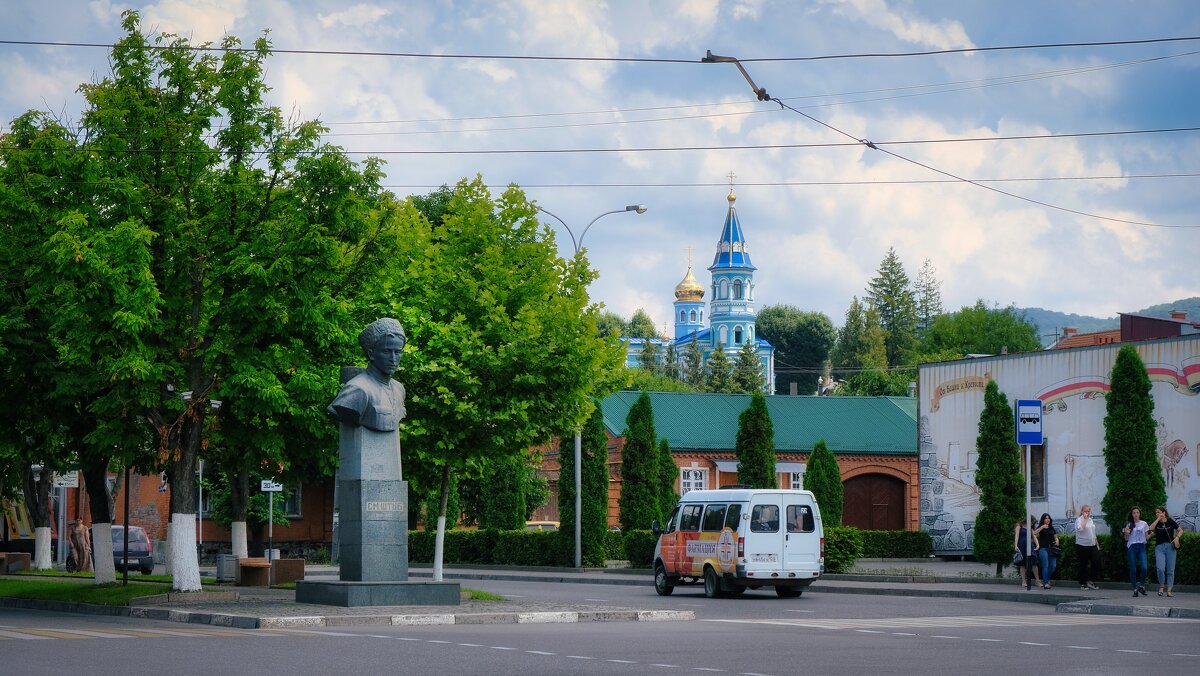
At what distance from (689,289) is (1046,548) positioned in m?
152

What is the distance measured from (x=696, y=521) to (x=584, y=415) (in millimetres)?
3259

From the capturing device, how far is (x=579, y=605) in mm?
24094

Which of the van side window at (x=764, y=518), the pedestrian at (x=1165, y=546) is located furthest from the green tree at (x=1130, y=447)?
the van side window at (x=764, y=518)

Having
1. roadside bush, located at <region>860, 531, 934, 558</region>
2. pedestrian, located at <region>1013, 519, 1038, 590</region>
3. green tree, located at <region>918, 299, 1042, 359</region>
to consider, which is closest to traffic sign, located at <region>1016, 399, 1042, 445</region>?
pedestrian, located at <region>1013, 519, 1038, 590</region>

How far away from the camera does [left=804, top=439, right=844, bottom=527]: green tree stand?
151ft

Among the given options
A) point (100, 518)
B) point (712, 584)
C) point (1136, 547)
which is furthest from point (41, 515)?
point (1136, 547)

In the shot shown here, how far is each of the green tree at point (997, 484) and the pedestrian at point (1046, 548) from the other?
12.3ft

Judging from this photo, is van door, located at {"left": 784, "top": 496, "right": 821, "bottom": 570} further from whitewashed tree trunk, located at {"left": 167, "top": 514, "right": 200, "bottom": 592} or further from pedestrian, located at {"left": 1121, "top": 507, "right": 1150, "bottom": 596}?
whitewashed tree trunk, located at {"left": 167, "top": 514, "right": 200, "bottom": 592}

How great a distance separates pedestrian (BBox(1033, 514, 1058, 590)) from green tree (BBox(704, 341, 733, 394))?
88.0 m

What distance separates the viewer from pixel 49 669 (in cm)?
1301

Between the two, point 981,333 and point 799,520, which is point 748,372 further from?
point 799,520

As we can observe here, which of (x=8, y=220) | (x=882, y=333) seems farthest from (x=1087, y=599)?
(x=882, y=333)

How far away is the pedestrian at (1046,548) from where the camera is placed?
2956cm

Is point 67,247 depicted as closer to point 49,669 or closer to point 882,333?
point 49,669
